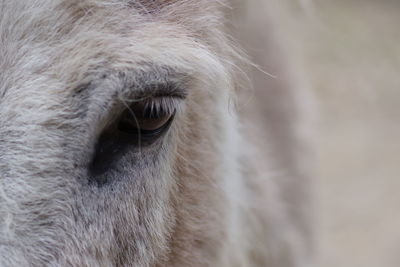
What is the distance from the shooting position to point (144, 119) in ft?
5.08

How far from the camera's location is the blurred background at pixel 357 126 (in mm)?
4910

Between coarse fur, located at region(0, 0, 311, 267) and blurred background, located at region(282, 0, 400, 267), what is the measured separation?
1.81 meters

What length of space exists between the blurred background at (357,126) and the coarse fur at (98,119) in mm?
1811

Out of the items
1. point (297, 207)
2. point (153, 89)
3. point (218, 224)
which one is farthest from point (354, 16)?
point (153, 89)

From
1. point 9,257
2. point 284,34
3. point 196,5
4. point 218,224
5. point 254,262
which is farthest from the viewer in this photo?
point 284,34

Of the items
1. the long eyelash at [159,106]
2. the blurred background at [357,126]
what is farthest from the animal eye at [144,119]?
the blurred background at [357,126]

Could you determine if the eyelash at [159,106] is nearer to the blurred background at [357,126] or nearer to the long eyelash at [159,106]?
the long eyelash at [159,106]

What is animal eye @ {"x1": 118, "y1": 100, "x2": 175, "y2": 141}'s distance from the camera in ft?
5.03

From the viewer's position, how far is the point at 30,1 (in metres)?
1.41

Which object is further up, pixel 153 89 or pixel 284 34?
pixel 284 34

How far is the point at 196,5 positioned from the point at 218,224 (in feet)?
2.38

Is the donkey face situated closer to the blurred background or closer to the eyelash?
the eyelash

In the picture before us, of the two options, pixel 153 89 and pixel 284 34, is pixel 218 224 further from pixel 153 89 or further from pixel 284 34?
pixel 284 34

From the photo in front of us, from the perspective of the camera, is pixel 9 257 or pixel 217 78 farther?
pixel 217 78
